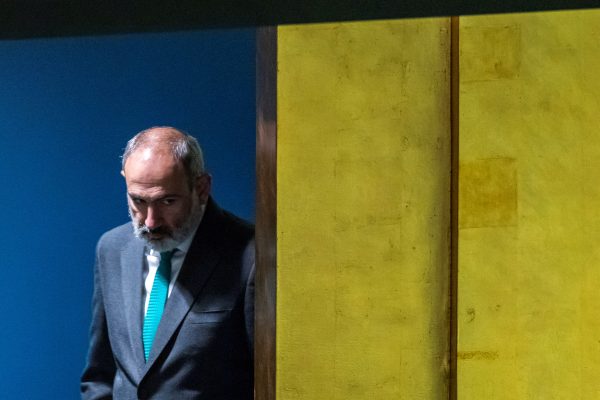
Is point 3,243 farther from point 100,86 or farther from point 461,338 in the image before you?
point 461,338

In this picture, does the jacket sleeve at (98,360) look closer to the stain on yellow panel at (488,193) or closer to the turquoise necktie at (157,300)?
the turquoise necktie at (157,300)

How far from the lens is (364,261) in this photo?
2041 millimetres

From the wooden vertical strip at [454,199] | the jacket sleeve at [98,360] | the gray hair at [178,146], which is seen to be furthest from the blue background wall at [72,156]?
the wooden vertical strip at [454,199]

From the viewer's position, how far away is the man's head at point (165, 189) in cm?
250

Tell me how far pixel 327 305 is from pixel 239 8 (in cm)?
184

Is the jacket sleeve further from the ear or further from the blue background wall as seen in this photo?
the blue background wall

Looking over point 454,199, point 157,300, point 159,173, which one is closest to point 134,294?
point 157,300

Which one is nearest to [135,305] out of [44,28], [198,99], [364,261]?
[364,261]

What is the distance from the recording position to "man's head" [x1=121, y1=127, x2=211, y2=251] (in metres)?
2.50

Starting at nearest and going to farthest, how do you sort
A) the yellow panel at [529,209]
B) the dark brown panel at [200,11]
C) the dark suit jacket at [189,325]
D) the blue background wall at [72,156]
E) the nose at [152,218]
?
the dark brown panel at [200,11], the yellow panel at [529,209], the dark suit jacket at [189,325], the nose at [152,218], the blue background wall at [72,156]

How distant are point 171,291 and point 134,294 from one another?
0.10 meters

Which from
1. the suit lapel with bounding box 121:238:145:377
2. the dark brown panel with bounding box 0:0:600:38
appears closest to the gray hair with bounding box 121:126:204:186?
the suit lapel with bounding box 121:238:145:377

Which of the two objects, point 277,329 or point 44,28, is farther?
point 277,329

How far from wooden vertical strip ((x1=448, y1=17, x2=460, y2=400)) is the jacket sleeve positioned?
35.5 inches
